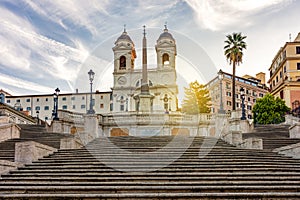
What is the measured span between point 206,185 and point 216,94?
83092 millimetres

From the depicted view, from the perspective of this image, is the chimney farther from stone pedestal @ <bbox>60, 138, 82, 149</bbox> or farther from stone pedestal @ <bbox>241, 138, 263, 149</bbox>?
stone pedestal @ <bbox>60, 138, 82, 149</bbox>

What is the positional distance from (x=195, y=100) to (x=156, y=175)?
5606cm

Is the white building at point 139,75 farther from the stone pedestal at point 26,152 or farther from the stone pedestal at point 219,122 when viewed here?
the stone pedestal at point 26,152

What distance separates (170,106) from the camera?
70.6 m

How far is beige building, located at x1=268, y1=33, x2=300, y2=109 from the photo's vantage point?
52.2 m

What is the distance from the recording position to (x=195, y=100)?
221ft

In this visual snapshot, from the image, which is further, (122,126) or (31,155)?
(122,126)

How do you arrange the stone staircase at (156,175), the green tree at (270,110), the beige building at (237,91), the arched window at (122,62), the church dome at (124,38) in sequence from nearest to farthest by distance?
the stone staircase at (156,175) < the green tree at (270,110) < the church dome at (124,38) < the arched window at (122,62) < the beige building at (237,91)

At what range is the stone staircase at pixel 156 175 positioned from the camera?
994cm

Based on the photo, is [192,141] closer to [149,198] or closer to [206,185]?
[206,185]

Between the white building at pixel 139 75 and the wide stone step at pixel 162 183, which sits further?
the white building at pixel 139 75

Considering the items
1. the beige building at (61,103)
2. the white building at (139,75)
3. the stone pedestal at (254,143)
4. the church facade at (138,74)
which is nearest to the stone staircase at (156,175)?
the stone pedestal at (254,143)

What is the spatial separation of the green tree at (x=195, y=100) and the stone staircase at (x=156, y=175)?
49524mm

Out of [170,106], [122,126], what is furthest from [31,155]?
[170,106]
